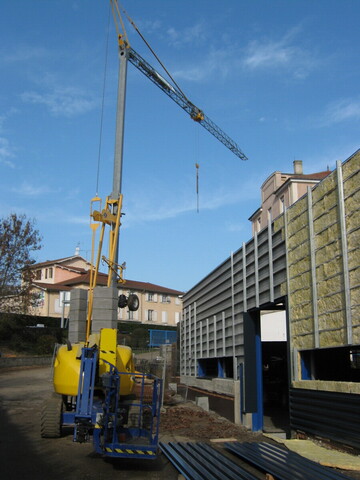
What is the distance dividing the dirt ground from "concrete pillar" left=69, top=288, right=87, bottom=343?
266 centimetres

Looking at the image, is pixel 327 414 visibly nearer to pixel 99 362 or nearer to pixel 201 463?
pixel 201 463

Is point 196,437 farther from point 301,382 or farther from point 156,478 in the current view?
point 156,478

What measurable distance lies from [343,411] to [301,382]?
159 cm

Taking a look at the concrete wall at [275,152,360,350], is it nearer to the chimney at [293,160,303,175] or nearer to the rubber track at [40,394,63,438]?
the rubber track at [40,394,63,438]

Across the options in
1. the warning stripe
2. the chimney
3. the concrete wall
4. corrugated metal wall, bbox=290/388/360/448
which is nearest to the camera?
the warning stripe

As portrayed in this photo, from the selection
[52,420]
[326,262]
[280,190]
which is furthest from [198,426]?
[280,190]

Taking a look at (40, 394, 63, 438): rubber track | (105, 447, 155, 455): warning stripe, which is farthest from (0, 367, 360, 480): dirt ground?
(105, 447, 155, 455): warning stripe

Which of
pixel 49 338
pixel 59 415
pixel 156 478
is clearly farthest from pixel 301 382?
pixel 49 338

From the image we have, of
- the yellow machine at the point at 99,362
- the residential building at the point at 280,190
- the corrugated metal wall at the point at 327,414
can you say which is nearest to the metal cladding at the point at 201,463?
the yellow machine at the point at 99,362

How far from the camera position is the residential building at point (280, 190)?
34.1 metres

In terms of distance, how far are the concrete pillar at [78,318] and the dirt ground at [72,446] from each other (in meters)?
2.66

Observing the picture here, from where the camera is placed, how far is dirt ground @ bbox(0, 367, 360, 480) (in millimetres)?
8125

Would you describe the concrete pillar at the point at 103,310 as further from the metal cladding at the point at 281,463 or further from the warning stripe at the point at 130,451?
the warning stripe at the point at 130,451

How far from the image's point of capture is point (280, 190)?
3681 centimetres
